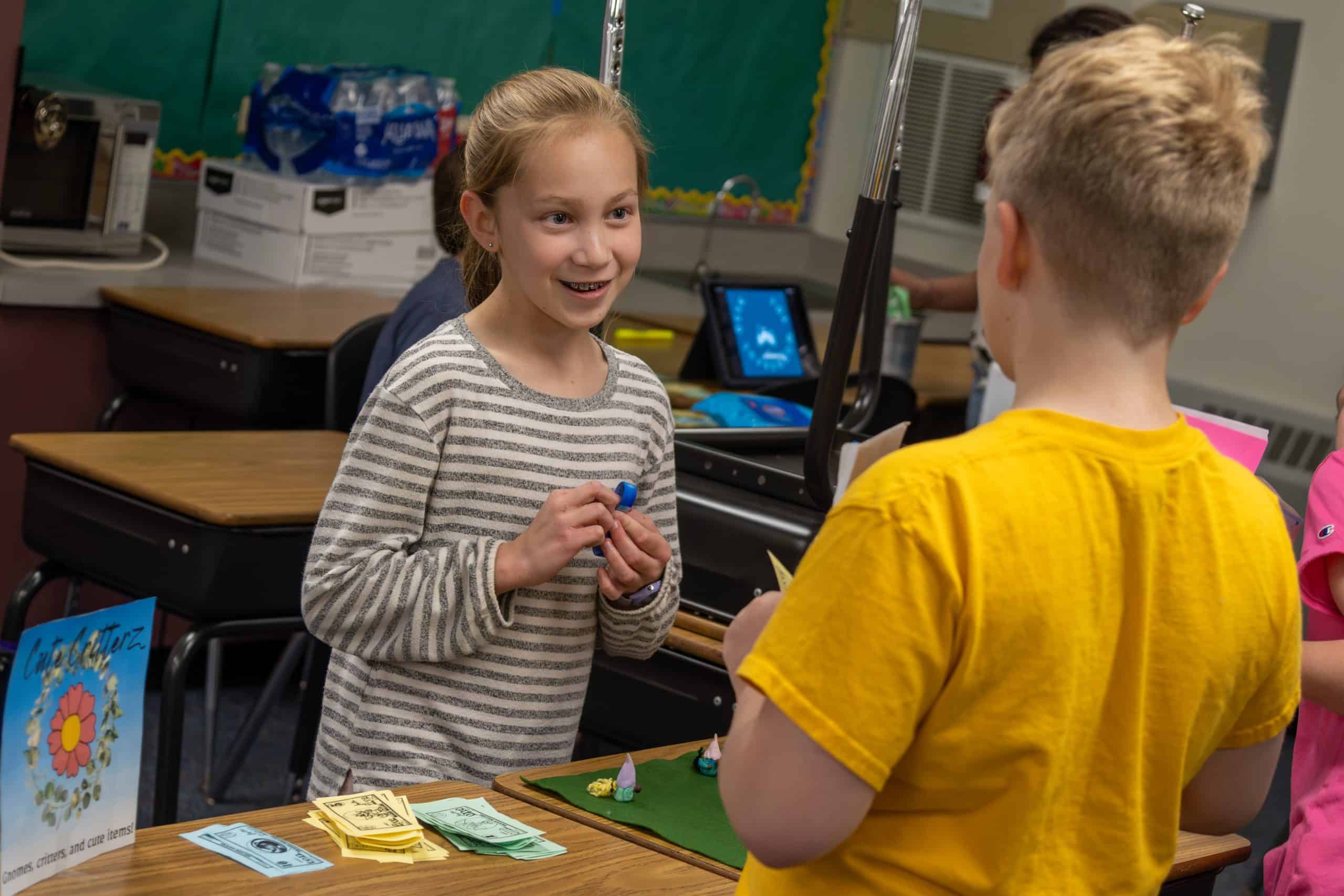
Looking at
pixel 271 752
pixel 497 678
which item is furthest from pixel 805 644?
pixel 271 752

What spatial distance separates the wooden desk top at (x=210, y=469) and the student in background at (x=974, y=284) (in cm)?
109

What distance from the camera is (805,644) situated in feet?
2.55

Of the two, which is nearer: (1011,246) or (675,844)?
(1011,246)

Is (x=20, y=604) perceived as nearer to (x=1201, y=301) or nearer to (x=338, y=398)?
(x=338, y=398)

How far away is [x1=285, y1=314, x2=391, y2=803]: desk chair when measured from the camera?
103 inches

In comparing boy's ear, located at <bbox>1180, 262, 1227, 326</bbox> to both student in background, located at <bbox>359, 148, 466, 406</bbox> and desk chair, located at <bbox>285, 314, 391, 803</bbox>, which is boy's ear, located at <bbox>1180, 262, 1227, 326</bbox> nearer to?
student in background, located at <bbox>359, 148, 466, 406</bbox>

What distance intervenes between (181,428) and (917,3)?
2.30 meters

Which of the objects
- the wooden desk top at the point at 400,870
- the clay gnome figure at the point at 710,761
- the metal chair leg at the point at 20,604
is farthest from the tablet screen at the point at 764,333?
the wooden desk top at the point at 400,870

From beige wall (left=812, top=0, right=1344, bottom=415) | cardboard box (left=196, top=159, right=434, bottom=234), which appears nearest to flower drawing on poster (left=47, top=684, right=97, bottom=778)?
cardboard box (left=196, top=159, right=434, bottom=234)

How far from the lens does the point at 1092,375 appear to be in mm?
805

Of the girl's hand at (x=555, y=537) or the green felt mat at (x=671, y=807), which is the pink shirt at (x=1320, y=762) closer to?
the green felt mat at (x=671, y=807)

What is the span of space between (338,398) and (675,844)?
1.72 metres

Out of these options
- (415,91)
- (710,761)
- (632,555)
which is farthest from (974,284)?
(632,555)

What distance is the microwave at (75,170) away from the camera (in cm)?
329
